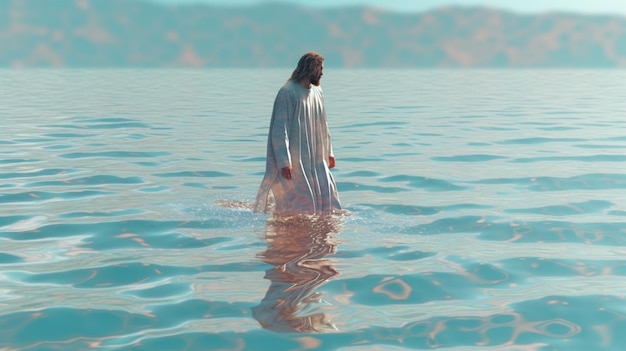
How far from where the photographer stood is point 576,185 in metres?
12.6

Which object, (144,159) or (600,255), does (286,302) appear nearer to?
(600,255)

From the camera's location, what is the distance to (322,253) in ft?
26.4

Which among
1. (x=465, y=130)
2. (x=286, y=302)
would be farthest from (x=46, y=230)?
(x=465, y=130)

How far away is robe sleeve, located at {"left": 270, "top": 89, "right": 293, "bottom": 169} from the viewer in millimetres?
9453

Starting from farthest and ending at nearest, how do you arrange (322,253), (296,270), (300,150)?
1. (300,150)
2. (322,253)
3. (296,270)

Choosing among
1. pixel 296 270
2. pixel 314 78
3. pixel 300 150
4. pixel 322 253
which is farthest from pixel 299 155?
pixel 296 270

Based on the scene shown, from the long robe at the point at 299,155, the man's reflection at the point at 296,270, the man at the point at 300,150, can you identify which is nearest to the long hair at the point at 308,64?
the man at the point at 300,150

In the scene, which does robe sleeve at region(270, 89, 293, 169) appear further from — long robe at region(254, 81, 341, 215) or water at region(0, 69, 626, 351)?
water at region(0, 69, 626, 351)

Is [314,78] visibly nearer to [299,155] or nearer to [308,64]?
[308,64]

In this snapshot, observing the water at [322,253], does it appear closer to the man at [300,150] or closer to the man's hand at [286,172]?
the man at [300,150]

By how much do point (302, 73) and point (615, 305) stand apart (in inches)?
156

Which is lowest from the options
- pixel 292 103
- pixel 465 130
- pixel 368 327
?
pixel 368 327

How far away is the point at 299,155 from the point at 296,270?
8.16 ft

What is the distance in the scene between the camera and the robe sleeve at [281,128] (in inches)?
372
